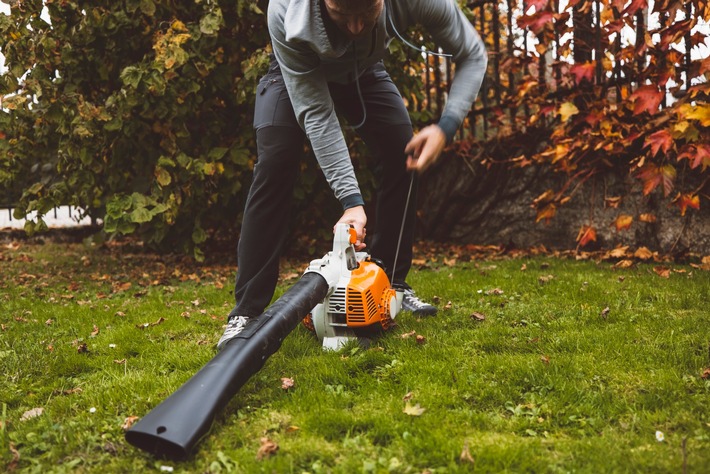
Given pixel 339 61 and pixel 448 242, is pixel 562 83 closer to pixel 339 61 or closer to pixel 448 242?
pixel 448 242

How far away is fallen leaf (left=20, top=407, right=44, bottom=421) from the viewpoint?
200cm

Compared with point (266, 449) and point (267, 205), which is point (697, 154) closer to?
point (267, 205)

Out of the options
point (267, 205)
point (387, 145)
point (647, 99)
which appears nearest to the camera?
point (267, 205)

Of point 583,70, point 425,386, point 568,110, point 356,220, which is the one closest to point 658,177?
point 568,110

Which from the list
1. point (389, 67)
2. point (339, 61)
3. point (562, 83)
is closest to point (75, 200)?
point (389, 67)

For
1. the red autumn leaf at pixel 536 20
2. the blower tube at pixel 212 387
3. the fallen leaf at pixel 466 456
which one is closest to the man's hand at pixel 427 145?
the blower tube at pixel 212 387

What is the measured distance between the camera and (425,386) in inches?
82.2

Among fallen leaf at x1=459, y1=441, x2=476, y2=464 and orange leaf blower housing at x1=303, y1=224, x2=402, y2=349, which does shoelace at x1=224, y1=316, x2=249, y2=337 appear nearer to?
orange leaf blower housing at x1=303, y1=224, x2=402, y2=349

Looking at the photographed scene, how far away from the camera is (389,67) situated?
4832mm

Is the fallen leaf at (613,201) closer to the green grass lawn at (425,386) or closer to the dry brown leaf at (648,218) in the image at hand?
the dry brown leaf at (648,218)

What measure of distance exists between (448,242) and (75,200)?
3.32 meters

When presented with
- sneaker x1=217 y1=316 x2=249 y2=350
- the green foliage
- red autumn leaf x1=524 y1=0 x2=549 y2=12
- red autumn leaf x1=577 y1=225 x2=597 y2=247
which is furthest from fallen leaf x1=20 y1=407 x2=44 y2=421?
red autumn leaf x1=524 y1=0 x2=549 y2=12

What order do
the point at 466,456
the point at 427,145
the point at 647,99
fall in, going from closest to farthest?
the point at 466,456, the point at 427,145, the point at 647,99

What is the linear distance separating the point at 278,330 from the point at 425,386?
21.5 inches
